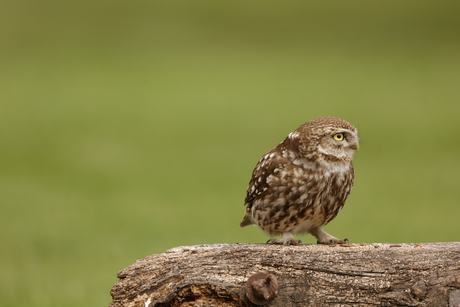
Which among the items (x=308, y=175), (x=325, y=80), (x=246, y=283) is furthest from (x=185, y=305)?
(x=325, y=80)

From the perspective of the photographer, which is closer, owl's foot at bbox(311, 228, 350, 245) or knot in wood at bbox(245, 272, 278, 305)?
knot in wood at bbox(245, 272, 278, 305)

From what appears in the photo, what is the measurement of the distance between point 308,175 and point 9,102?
10907mm

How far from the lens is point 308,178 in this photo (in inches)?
184

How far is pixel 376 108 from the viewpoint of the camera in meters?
14.3

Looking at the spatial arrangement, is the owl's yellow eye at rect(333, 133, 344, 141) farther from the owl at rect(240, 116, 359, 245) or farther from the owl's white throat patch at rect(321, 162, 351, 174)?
the owl's white throat patch at rect(321, 162, 351, 174)

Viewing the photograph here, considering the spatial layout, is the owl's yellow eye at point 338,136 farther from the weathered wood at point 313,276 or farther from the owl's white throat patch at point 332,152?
the weathered wood at point 313,276

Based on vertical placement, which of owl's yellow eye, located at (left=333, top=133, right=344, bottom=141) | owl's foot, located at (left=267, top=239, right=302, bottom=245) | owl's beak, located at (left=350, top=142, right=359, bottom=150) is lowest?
owl's foot, located at (left=267, top=239, right=302, bottom=245)

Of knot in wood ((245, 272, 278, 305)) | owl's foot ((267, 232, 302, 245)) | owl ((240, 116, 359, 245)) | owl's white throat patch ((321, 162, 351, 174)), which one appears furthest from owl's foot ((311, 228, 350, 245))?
knot in wood ((245, 272, 278, 305))

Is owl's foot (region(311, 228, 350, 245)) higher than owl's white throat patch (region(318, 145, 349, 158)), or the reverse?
owl's white throat patch (region(318, 145, 349, 158))

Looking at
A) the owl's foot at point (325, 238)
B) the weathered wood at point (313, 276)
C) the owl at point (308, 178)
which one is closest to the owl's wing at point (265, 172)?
the owl at point (308, 178)

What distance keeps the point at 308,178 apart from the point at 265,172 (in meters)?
0.33

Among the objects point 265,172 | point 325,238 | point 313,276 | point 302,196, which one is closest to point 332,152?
point 302,196

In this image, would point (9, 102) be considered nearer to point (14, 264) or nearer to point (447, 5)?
point (14, 264)

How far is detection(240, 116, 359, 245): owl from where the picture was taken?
466cm
